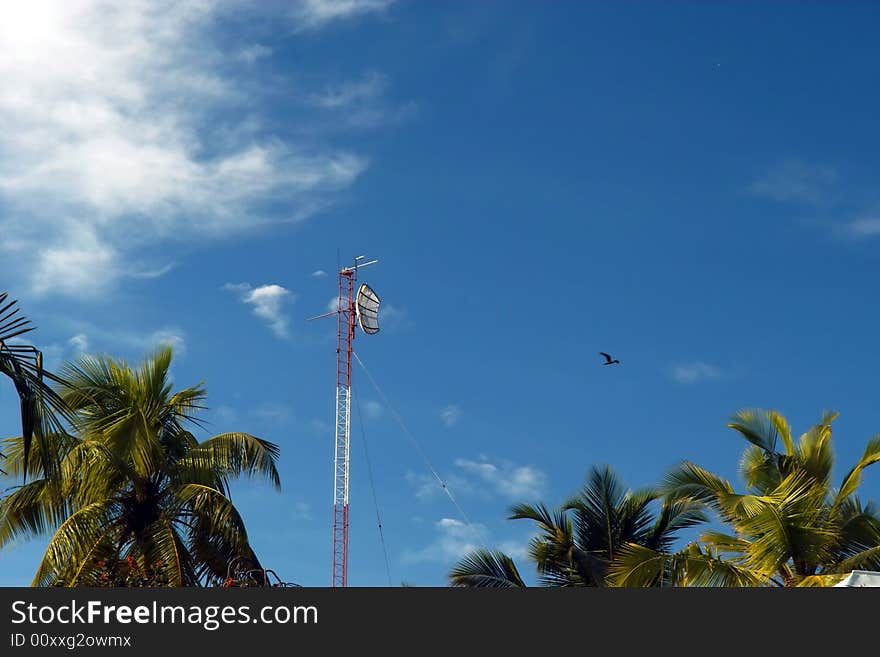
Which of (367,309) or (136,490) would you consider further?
(367,309)

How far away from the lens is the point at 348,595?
9.34 m

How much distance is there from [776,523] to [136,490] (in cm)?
1134

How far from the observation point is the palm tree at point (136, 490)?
19359 millimetres

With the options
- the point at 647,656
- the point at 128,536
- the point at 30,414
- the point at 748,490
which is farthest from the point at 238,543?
the point at 647,656

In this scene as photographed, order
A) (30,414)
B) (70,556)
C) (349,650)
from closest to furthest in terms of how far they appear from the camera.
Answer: (349,650)
(30,414)
(70,556)

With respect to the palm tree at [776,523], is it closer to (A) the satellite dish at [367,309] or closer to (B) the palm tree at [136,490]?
(B) the palm tree at [136,490]

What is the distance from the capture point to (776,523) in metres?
17.4

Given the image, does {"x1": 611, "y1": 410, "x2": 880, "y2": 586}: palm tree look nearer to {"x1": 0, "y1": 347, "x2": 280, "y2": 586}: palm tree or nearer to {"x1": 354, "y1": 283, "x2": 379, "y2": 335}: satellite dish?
{"x1": 0, "y1": 347, "x2": 280, "y2": 586}: palm tree

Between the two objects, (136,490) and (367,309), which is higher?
(367,309)

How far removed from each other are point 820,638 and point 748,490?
11.3 metres

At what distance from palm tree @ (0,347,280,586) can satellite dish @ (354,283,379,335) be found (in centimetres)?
899

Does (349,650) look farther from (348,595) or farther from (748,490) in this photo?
(748,490)

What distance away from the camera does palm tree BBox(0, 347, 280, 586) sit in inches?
762

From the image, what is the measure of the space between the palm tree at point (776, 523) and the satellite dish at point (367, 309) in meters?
12.1
